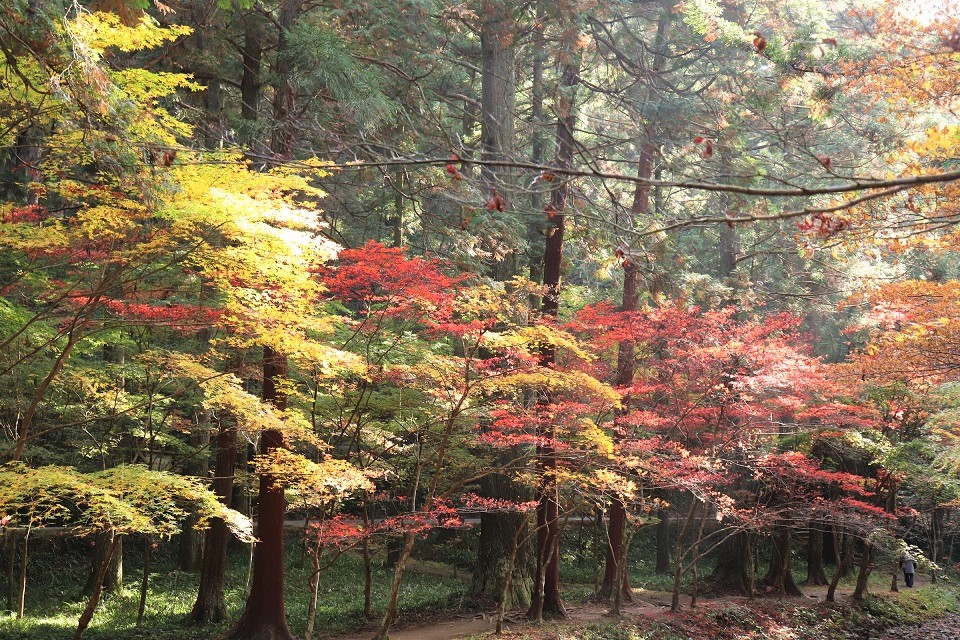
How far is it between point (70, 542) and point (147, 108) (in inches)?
607

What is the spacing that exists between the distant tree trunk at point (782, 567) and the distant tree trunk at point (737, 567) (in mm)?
744

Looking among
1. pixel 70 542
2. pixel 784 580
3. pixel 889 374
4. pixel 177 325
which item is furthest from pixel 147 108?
pixel 784 580

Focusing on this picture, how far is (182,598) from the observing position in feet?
48.0

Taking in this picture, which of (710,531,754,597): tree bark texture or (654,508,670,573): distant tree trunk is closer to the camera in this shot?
(710,531,754,597): tree bark texture

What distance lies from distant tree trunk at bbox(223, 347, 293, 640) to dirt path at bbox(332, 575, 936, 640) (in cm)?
Result: 202

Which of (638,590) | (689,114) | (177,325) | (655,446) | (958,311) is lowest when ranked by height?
(638,590)

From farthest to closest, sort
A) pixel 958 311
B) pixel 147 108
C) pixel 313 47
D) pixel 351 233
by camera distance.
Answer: pixel 351 233 < pixel 313 47 < pixel 958 311 < pixel 147 108

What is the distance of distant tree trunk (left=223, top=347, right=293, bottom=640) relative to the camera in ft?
33.7

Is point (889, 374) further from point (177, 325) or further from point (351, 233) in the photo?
point (351, 233)

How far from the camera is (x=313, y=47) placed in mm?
10570

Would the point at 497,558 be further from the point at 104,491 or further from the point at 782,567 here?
the point at 104,491

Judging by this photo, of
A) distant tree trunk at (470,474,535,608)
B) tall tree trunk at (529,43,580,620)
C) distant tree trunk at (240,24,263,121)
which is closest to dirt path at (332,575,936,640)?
tall tree trunk at (529,43,580,620)

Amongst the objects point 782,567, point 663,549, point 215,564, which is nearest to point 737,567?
point 782,567

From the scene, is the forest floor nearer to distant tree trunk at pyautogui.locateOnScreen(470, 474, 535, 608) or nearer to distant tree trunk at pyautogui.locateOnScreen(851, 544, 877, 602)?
distant tree trunk at pyautogui.locateOnScreen(851, 544, 877, 602)
